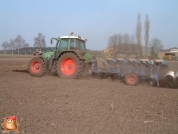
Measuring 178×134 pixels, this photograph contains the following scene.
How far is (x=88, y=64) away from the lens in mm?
10602

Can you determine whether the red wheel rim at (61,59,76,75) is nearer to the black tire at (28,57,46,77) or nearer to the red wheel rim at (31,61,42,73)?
the black tire at (28,57,46,77)

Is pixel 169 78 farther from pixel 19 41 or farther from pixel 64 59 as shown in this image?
pixel 19 41

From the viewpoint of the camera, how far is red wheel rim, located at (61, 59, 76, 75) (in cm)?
1012

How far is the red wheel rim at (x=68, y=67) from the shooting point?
1012cm

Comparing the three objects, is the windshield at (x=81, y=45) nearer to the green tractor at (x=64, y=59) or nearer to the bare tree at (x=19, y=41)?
the green tractor at (x=64, y=59)

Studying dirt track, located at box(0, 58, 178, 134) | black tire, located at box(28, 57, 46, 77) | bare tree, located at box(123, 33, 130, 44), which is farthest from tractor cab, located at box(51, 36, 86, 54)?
bare tree, located at box(123, 33, 130, 44)

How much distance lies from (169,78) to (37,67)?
6.27m

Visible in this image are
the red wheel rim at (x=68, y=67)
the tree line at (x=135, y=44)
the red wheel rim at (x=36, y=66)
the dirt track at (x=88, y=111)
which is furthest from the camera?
the tree line at (x=135, y=44)

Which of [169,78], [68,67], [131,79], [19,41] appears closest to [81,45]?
[68,67]

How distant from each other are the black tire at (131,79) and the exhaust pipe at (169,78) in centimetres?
118

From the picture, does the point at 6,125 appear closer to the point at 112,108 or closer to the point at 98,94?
the point at 112,108

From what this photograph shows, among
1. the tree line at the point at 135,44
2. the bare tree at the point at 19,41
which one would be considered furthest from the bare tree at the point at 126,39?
the bare tree at the point at 19,41

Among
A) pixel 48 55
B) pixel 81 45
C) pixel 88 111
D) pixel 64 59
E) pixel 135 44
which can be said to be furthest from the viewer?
pixel 135 44

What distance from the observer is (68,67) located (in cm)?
1020
